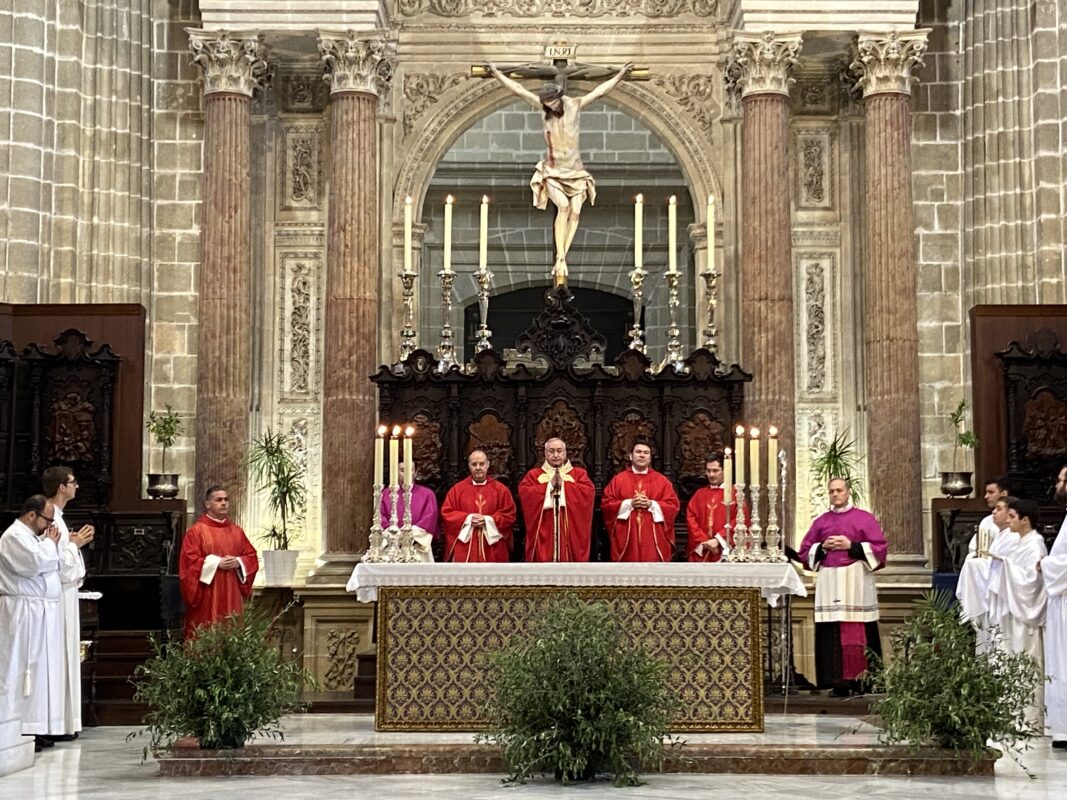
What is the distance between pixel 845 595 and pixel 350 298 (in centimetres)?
557

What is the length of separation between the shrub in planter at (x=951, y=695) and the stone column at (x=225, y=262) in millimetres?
8192

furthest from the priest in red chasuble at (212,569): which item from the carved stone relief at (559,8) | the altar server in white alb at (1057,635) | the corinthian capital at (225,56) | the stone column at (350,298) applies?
the carved stone relief at (559,8)

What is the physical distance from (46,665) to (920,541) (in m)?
8.30

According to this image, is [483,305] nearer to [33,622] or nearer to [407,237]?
[407,237]

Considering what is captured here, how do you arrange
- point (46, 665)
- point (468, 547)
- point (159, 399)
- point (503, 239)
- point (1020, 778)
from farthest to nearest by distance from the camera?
point (503, 239) → point (159, 399) → point (468, 547) → point (46, 665) → point (1020, 778)

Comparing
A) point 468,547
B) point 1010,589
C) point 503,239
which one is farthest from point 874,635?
point 503,239

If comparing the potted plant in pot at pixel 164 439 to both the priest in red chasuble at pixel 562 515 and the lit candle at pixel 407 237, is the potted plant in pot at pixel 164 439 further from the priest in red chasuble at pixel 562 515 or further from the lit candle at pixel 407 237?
the priest in red chasuble at pixel 562 515

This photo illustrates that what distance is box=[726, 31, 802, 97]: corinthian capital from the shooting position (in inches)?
661

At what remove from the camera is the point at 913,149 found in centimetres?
1792

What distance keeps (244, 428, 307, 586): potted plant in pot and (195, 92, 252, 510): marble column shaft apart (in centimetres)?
28

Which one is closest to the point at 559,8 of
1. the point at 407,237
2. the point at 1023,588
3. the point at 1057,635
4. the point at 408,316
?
the point at 407,237

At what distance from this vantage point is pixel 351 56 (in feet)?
55.0

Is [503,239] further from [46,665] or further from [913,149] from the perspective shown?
[46,665]

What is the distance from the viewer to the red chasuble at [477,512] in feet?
46.0
